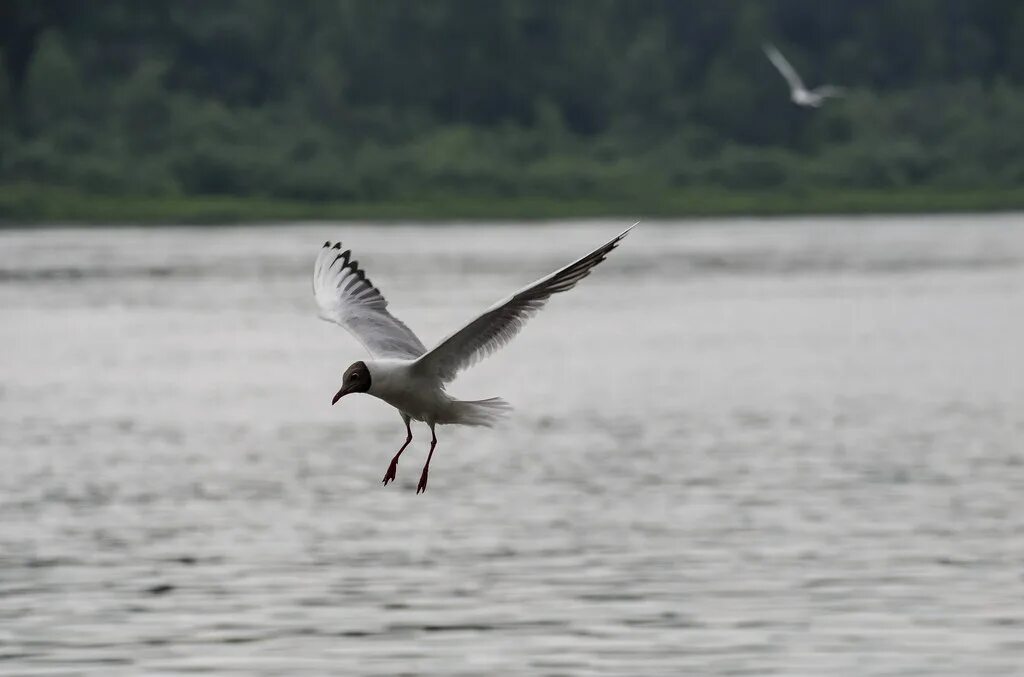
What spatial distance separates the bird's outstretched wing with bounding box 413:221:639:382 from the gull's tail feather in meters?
0.18

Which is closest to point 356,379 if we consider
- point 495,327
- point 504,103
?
point 495,327

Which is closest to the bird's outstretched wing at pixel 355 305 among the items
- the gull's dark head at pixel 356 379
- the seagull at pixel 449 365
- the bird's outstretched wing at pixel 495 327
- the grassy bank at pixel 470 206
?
the seagull at pixel 449 365

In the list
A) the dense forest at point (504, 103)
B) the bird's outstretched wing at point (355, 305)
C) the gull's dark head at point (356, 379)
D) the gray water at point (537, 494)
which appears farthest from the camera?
the dense forest at point (504, 103)

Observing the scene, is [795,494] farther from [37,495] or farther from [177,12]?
[177,12]

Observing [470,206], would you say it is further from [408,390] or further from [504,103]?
[408,390]

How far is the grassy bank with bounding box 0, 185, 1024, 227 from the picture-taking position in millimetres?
79250

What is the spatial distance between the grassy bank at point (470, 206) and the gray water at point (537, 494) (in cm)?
2731

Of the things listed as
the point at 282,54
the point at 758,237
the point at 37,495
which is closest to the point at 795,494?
the point at 37,495

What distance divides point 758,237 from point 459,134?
18.4 m

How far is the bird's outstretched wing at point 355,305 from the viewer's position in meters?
14.8

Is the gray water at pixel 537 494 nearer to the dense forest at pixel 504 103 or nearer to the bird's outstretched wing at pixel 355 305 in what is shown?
the bird's outstretched wing at pixel 355 305

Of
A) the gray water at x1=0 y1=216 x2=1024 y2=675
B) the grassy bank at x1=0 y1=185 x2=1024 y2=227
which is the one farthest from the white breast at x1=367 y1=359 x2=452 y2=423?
the grassy bank at x1=0 y1=185 x2=1024 y2=227

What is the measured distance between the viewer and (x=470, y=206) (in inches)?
3285

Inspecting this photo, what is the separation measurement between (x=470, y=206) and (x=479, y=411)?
69.7 metres
